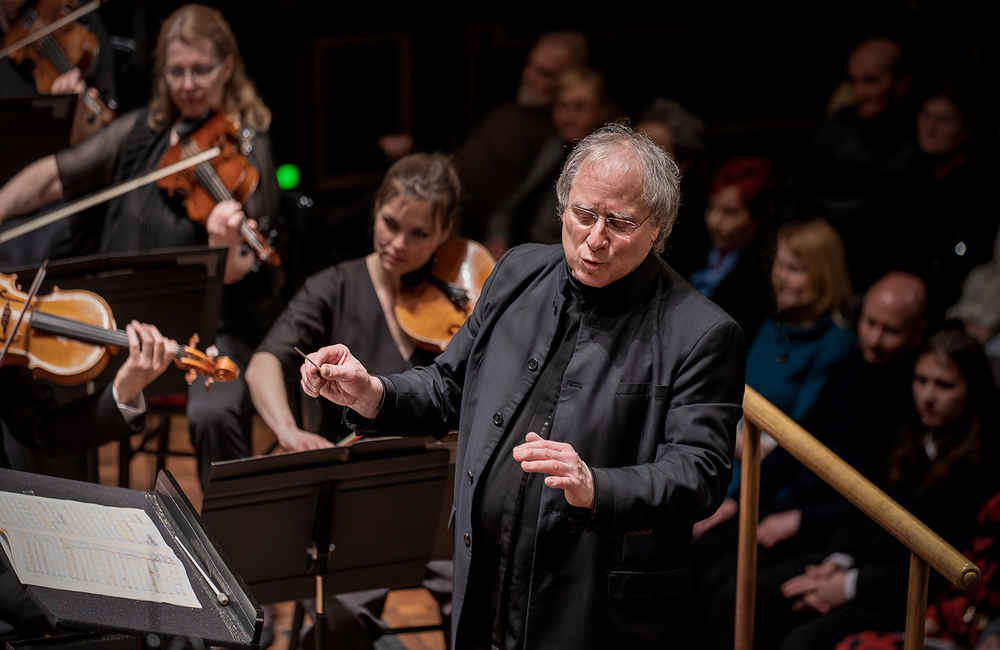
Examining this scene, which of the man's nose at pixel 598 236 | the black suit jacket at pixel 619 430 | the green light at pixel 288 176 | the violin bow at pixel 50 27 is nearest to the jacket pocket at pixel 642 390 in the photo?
the black suit jacket at pixel 619 430

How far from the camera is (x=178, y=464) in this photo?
416 centimetres

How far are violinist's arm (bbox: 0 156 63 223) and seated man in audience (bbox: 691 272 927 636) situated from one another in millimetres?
2092

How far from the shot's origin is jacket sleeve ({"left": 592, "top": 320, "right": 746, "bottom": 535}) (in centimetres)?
149

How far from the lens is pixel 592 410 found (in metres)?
1.64

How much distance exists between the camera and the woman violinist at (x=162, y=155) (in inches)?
118

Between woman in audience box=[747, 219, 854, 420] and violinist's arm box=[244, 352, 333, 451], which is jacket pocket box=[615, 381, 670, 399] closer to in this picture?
violinist's arm box=[244, 352, 333, 451]

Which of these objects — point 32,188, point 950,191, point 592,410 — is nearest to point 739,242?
point 950,191

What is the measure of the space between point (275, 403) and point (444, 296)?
0.49 meters

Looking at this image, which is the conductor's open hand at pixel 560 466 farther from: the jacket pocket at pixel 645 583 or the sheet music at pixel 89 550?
the sheet music at pixel 89 550

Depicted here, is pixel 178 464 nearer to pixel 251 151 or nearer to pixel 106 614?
pixel 251 151

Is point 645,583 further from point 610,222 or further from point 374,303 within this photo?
point 374,303

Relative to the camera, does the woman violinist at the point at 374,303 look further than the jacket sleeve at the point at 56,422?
Yes

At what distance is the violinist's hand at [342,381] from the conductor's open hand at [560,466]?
13.3 inches

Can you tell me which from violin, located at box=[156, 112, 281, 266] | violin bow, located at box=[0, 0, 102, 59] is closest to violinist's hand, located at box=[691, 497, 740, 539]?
violin, located at box=[156, 112, 281, 266]
